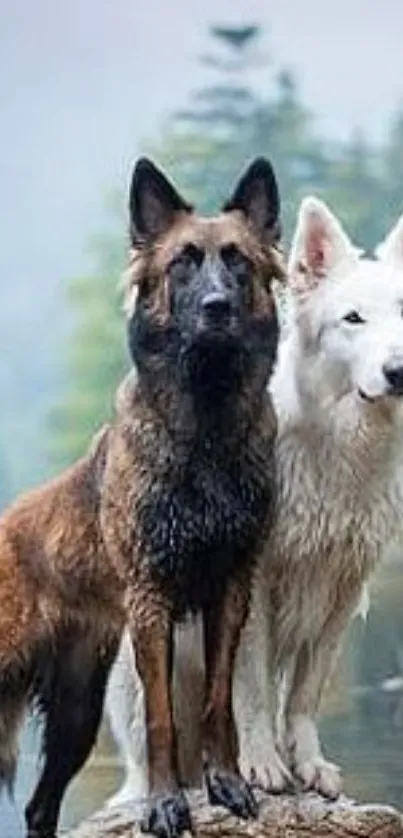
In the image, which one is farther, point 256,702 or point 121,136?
point 121,136

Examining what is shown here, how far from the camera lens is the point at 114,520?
2227 mm

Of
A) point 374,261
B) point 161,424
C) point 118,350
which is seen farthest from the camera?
point 118,350

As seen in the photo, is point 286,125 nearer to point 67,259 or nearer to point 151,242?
point 67,259

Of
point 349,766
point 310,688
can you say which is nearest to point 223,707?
point 310,688

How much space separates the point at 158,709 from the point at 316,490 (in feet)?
1.02

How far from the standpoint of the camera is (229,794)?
2.21 metres

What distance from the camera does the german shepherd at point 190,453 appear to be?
2.14 meters

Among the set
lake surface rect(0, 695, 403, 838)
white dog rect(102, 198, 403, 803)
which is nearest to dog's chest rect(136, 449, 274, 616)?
white dog rect(102, 198, 403, 803)

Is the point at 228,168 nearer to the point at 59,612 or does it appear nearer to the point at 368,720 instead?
the point at 368,720

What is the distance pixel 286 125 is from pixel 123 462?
3.53ft

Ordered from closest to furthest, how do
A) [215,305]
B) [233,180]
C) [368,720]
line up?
[215,305]
[368,720]
[233,180]

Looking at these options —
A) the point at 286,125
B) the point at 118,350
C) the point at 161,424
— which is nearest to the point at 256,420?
the point at 161,424

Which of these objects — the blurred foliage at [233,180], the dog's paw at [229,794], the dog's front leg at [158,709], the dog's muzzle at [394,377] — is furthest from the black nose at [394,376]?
the blurred foliage at [233,180]

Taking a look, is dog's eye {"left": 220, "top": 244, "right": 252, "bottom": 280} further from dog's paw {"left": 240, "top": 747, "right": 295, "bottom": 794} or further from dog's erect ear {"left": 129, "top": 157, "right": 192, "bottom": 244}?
dog's paw {"left": 240, "top": 747, "right": 295, "bottom": 794}
